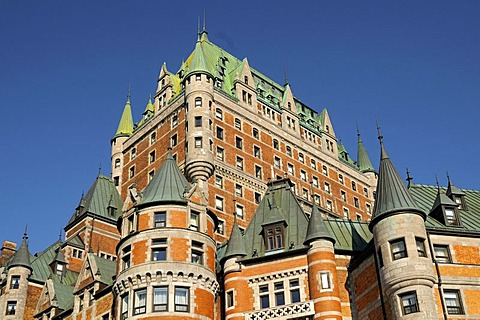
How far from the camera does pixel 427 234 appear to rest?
143 feet

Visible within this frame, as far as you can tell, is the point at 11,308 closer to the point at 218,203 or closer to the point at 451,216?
the point at 218,203

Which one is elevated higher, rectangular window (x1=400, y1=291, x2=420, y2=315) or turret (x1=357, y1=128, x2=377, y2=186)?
turret (x1=357, y1=128, x2=377, y2=186)

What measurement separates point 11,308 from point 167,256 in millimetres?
28977

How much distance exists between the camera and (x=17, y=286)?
7031 cm

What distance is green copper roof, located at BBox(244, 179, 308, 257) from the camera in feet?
165

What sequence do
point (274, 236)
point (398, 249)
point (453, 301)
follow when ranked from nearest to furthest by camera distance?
point (453, 301)
point (398, 249)
point (274, 236)

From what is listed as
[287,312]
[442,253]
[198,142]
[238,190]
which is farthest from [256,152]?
[442,253]

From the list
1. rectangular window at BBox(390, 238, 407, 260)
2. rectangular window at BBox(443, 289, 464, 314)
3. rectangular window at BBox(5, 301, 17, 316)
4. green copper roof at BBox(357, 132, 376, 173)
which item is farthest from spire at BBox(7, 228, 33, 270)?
green copper roof at BBox(357, 132, 376, 173)

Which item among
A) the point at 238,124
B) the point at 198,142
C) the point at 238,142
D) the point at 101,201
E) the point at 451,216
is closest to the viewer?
the point at 451,216

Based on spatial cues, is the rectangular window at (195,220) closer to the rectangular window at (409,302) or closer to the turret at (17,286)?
the rectangular window at (409,302)

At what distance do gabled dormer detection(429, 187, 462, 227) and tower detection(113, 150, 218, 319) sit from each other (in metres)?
16.8

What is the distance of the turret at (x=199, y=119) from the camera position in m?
72.1

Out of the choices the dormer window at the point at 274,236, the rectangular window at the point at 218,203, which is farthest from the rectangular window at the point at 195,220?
the rectangular window at the point at 218,203

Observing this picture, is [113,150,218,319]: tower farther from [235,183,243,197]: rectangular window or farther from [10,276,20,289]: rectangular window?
[10,276,20,289]: rectangular window
